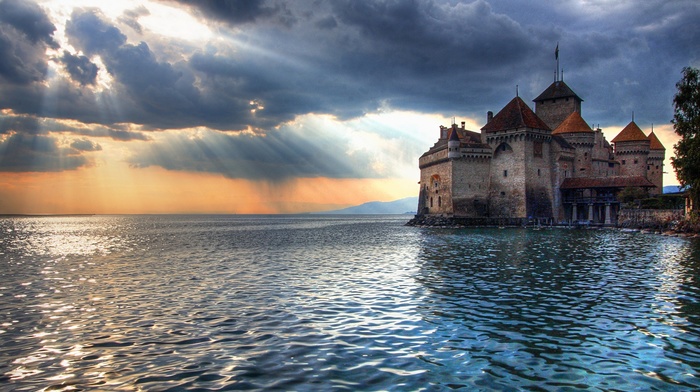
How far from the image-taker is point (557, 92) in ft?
253

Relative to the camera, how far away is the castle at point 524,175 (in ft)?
207

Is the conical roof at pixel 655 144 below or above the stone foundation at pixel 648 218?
above

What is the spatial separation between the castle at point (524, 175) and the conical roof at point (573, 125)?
0.15 metres

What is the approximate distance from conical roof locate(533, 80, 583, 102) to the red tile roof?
1766 cm

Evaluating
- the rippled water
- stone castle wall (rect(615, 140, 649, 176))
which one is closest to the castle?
stone castle wall (rect(615, 140, 649, 176))

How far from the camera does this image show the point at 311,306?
1348cm

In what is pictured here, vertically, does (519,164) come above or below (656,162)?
below

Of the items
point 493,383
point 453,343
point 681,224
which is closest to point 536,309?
point 453,343

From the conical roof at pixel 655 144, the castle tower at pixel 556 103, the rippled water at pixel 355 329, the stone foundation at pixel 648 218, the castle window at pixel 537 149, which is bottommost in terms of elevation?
the rippled water at pixel 355 329

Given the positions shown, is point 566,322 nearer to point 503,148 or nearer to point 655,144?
point 503,148

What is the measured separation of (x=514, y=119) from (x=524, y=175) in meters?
7.91

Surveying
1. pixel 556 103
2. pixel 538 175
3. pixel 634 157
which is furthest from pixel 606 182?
pixel 556 103

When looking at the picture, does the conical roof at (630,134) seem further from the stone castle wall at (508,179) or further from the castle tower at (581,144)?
the stone castle wall at (508,179)

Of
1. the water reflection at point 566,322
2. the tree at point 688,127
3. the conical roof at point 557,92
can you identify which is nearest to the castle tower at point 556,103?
the conical roof at point 557,92
